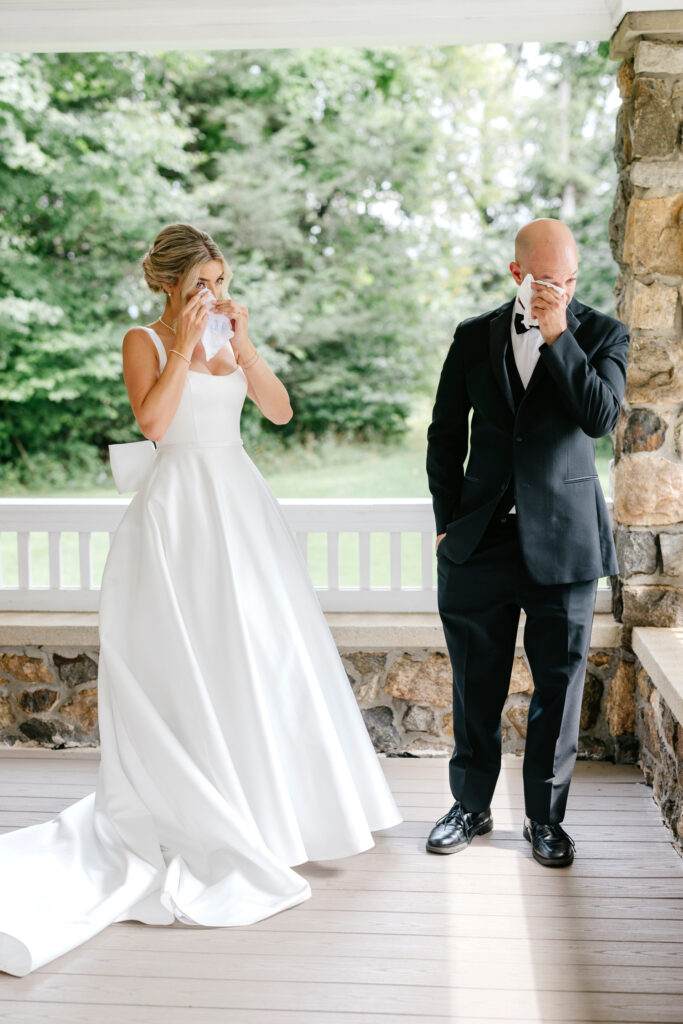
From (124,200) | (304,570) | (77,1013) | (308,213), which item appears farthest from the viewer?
(308,213)

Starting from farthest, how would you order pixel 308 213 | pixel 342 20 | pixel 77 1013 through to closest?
pixel 308 213 → pixel 342 20 → pixel 77 1013

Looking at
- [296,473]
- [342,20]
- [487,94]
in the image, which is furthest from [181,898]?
[487,94]

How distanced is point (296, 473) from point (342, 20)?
818cm

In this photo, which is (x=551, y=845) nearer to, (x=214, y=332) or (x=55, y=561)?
(x=214, y=332)

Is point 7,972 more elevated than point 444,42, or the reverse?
point 444,42

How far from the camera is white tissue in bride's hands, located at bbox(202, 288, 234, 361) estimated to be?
8.88 ft

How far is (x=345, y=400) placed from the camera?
11547 millimetres

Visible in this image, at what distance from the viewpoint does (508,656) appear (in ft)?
9.05

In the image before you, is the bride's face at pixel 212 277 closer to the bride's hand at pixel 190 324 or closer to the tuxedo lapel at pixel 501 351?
the bride's hand at pixel 190 324

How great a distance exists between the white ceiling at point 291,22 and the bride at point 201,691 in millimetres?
1021

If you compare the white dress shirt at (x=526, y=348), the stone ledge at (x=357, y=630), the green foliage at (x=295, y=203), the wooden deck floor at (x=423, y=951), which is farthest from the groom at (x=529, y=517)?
the green foliage at (x=295, y=203)

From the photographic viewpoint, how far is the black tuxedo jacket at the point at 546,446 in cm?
251

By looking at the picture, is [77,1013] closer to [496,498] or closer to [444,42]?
[496,498]

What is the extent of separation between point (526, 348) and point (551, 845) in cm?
139
